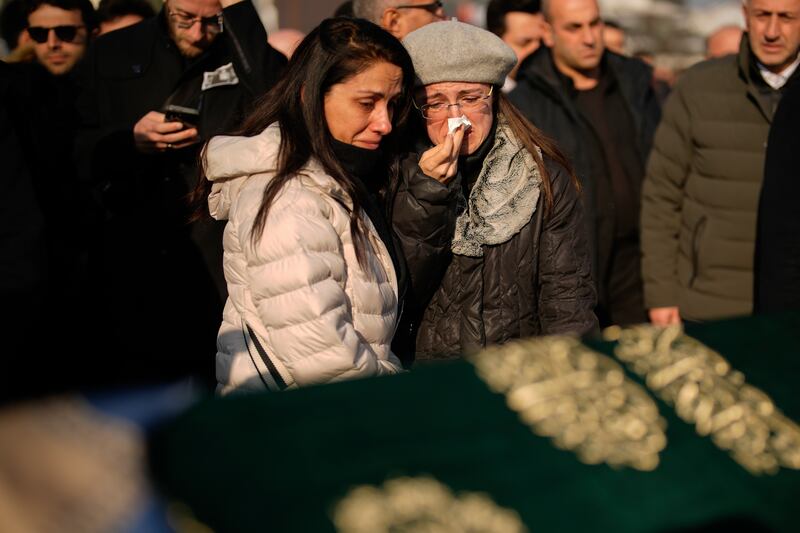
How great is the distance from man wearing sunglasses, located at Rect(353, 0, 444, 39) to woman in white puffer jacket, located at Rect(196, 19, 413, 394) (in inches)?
56.1

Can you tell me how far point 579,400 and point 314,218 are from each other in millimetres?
902

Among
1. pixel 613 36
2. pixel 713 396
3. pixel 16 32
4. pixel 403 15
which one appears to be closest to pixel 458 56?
pixel 403 15

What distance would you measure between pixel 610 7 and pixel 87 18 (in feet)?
61.8

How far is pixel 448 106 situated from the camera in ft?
11.3

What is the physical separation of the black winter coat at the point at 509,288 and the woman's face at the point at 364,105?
0.78 feet

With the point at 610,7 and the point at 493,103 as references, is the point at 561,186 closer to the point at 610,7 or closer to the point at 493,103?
the point at 493,103

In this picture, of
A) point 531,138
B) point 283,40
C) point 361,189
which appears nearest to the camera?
point 361,189

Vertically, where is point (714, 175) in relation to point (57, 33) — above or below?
below

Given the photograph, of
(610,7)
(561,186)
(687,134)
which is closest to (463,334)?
(561,186)

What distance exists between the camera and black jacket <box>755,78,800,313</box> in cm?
397

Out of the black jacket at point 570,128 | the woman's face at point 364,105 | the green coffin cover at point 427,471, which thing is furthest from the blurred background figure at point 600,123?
the green coffin cover at point 427,471

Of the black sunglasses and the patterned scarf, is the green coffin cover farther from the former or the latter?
the black sunglasses

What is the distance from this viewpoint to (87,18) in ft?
19.0

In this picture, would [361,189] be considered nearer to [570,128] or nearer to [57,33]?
[570,128]
